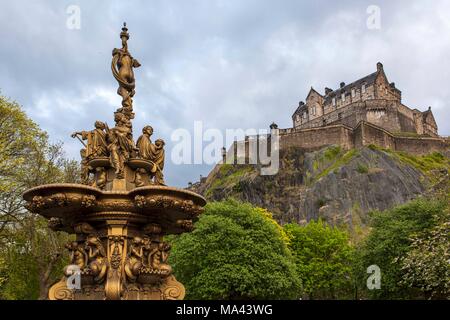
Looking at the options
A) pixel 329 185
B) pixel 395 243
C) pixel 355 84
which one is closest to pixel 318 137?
pixel 329 185

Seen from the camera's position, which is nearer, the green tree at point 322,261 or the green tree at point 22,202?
the green tree at point 22,202

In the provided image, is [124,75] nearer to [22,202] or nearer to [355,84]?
[22,202]

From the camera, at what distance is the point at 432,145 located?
84188 mm

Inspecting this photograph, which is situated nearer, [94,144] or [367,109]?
[94,144]

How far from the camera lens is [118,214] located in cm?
930

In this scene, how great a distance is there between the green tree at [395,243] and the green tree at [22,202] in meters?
20.6

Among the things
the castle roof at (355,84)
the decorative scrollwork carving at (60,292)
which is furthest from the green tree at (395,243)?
the castle roof at (355,84)

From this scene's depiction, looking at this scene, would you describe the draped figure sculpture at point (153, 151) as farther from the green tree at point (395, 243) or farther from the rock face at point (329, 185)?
the rock face at point (329, 185)

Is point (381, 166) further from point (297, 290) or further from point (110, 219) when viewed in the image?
point (110, 219)

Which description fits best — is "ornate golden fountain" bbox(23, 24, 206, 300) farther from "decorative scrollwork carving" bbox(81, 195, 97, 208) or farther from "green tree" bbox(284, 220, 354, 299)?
"green tree" bbox(284, 220, 354, 299)

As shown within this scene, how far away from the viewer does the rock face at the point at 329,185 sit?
70438 mm

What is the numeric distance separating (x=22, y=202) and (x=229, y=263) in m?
12.4

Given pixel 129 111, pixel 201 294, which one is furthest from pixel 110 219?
pixel 201 294
